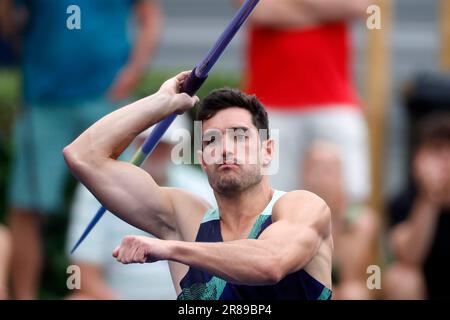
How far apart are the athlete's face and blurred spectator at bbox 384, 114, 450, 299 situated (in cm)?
364

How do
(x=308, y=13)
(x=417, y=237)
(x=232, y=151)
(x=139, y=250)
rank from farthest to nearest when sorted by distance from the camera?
(x=417, y=237)
(x=308, y=13)
(x=232, y=151)
(x=139, y=250)

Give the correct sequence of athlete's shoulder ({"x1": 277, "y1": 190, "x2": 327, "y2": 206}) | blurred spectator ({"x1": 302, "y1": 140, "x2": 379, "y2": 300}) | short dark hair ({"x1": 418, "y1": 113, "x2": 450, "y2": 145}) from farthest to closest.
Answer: short dark hair ({"x1": 418, "y1": 113, "x2": 450, "y2": 145}), blurred spectator ({"x1": 302, "y1": 140, "x2": 379, "y2": 300}), athlete's shoulder ({"x1": 277, "y1": 190, "x2": 327, "y2": 206})

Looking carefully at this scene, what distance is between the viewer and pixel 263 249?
3373 mm

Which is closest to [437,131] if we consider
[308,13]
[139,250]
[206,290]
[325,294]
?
[308,13]

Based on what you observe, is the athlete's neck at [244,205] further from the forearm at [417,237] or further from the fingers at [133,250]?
the forearm at [417,237]

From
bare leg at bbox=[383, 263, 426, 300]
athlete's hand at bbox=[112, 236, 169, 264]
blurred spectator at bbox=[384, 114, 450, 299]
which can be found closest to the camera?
athlete's hand at bbox=[112, 236, 169, 264]

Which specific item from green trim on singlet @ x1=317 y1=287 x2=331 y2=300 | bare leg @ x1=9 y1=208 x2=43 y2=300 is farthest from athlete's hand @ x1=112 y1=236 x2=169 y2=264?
bare leg @ x1=9 y1=208 x2=43 y2=300

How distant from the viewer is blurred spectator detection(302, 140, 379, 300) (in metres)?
5.23

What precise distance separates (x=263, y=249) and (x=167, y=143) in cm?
233

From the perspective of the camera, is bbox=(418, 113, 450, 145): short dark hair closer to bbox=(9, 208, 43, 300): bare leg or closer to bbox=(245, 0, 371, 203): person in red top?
bbox=(245, 0, 371, 203): person in red top

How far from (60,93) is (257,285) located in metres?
3.53

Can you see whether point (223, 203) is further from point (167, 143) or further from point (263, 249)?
point (167, 143)

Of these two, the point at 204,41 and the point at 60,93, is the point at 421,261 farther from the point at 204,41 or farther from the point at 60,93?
the point at 204,41
